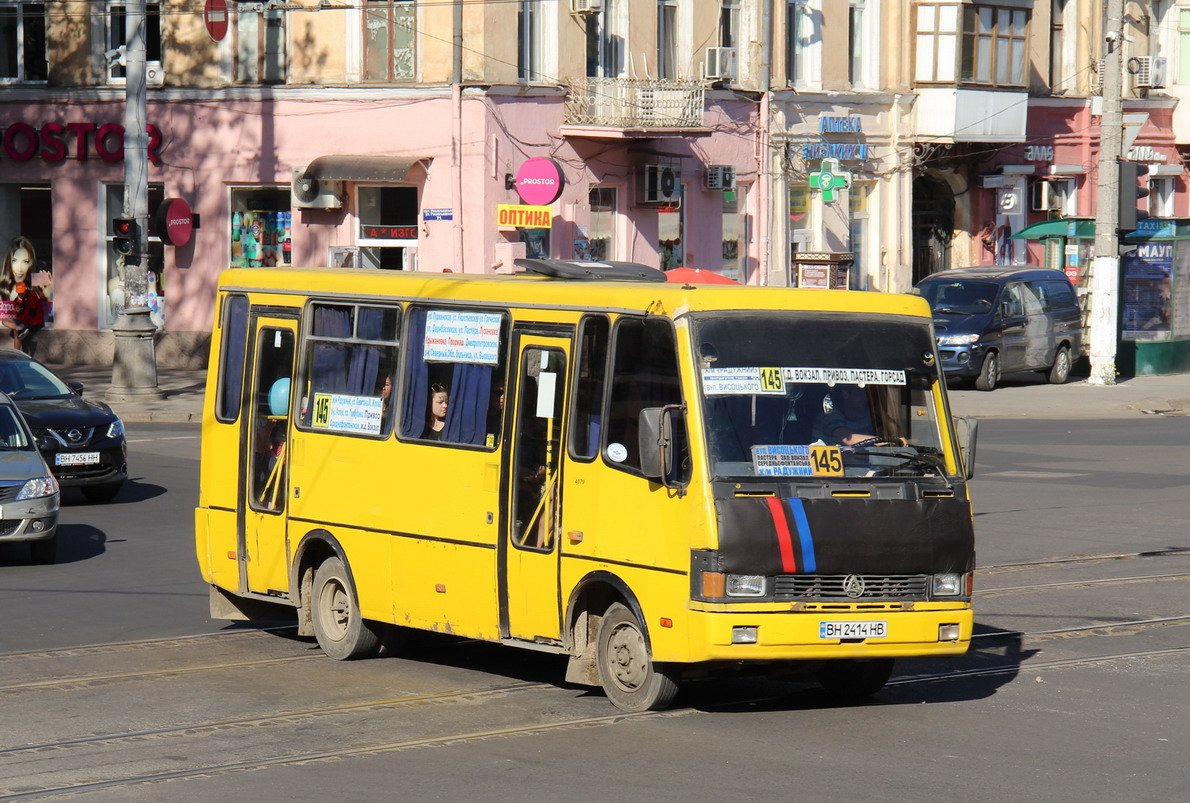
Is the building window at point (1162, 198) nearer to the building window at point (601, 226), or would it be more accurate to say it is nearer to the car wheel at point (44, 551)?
the building window at point (601, 226)

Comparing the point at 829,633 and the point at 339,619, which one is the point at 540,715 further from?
the point at 339,619

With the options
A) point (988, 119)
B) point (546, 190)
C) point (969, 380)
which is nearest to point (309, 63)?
point (546, 190)

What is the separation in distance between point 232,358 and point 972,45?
3238cm

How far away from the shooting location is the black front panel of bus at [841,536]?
9.13m

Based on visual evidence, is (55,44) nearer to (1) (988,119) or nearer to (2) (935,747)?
(1) (988,119)

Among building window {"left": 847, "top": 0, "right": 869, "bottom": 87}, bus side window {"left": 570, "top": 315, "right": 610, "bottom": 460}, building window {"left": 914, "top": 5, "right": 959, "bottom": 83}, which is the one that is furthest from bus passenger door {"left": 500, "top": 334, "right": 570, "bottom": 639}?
building window {"left": 914, "top": 5, "right": 959, "bottom": 83}

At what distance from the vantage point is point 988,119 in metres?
42.4

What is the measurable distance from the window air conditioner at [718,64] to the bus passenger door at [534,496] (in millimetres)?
27001

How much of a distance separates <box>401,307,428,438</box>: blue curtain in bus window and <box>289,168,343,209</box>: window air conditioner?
23.2 meters

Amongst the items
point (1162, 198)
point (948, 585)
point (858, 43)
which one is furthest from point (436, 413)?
point (1162, 198)

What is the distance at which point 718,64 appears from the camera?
36.6m

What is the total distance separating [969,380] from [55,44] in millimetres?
18055

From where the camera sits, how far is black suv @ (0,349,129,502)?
19.1m

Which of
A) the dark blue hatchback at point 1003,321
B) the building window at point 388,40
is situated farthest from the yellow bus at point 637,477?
the building window at point 388,40
